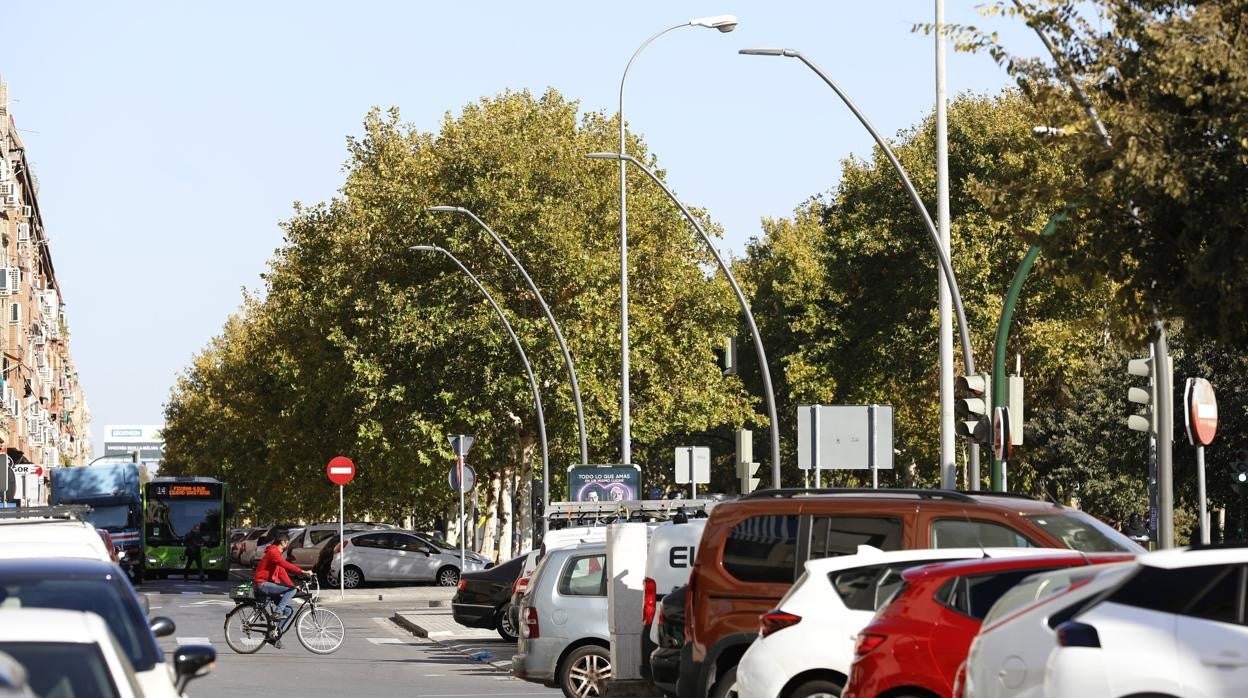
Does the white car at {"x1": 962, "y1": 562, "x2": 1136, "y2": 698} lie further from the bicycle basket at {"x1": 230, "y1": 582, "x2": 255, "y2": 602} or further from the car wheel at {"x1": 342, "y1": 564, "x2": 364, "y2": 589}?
the car wheel at {"x1": 342, "y1": 564, "x2": 364, "y2": 589}

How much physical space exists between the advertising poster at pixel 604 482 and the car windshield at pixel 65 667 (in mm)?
27655

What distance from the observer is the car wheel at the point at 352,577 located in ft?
165

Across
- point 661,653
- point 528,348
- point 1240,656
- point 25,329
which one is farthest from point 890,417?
point 25,329

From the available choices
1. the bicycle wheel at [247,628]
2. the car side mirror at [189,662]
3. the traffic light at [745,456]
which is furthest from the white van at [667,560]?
the traffic light at [745,456]

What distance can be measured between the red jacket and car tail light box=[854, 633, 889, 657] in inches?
648

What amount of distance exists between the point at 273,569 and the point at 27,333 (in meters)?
68.0

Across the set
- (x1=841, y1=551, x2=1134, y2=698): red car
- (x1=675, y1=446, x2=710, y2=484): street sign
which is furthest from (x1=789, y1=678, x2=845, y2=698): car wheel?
(x1=675, y1=446, x2=710, y2=484): street sign

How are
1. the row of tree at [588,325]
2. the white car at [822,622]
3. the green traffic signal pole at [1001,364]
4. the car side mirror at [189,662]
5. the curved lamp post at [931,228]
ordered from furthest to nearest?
the row of tree at [588,325] < the curved lamp post at [931,228] < the green traffic signal pole at [1001,364] < the white car at [822,622] < the car side mirror at [189,662]

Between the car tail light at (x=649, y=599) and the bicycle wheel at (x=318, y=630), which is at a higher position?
the car tail light at (x=649, y=599)

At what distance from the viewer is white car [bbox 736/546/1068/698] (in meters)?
12.4

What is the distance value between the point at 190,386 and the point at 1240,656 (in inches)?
4075

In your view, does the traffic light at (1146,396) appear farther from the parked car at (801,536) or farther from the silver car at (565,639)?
the silver car at (565,639)

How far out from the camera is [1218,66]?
13430 mm

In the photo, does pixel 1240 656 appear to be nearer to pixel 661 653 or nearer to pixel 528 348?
pixel 661 653
